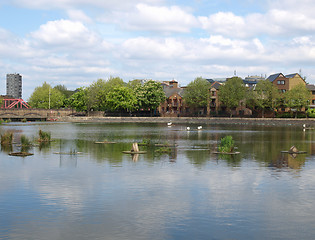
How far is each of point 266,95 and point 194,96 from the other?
28287 mm

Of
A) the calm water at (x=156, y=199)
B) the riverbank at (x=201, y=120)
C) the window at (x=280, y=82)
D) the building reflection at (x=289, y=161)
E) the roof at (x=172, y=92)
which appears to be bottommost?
the calm water at (x=156, y=199)

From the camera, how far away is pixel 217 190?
23688 millimetres

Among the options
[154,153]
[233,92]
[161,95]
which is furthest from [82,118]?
[154,153]

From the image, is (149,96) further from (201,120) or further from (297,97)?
(297,97)

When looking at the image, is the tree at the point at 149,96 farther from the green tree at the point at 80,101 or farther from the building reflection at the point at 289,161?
the building reflection at the point at 289,161

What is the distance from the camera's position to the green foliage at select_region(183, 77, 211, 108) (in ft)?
546

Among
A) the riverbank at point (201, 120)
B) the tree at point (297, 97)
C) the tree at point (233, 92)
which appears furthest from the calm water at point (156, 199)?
the tree at point (233, 92)

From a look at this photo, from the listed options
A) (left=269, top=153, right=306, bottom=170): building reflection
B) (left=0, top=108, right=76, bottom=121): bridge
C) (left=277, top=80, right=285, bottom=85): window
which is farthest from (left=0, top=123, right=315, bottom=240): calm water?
(left=0, top=108, right=76, bottom=121): bridge

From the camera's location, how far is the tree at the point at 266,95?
15262 centimetres

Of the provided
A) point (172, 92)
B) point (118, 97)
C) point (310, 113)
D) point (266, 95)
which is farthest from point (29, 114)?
point (310, 113)

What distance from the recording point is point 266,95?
6083 inches

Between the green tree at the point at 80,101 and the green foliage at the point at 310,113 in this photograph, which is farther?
the green tree at the point at 80,101

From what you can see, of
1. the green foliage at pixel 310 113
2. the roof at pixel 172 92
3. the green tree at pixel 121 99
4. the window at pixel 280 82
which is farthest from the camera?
the roof at pixel 172 92

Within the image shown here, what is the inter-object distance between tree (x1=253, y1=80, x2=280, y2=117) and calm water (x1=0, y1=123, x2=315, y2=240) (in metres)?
120
